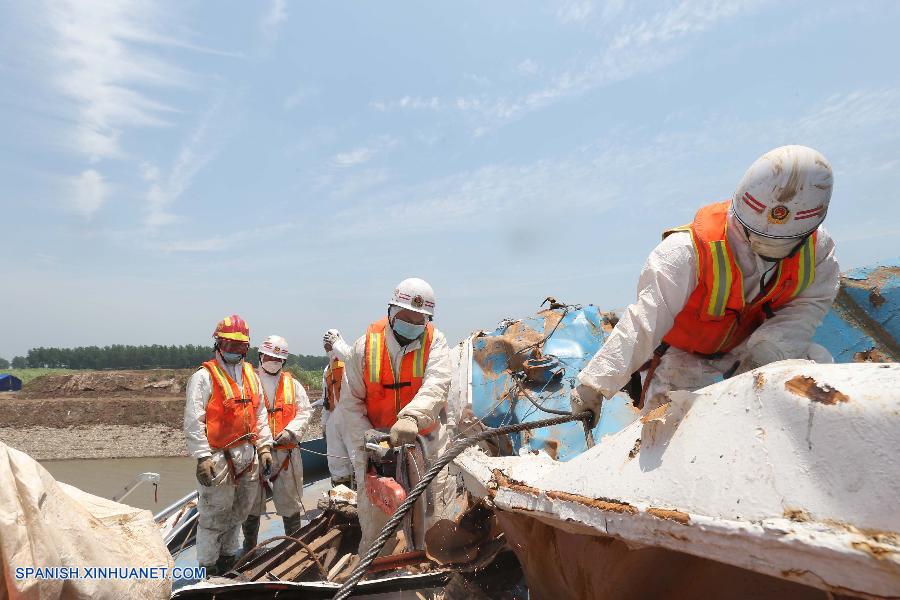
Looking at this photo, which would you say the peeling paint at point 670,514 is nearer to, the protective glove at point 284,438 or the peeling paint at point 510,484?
the peeling paint at point 510,484

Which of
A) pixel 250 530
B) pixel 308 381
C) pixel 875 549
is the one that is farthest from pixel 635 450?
pixel 308 381

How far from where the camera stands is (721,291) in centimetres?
236

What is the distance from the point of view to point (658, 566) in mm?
1442

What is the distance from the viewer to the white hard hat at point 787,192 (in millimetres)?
1985

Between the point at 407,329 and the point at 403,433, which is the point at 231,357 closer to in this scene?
the point at 407,329

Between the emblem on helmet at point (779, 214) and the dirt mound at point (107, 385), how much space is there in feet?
93.9

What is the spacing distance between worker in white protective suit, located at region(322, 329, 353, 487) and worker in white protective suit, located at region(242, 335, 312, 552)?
58 centimetres

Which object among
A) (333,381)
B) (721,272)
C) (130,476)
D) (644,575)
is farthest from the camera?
(130,476)

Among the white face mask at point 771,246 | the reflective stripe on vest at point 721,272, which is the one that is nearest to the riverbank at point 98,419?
the reflective stripe on vest at point 721,272

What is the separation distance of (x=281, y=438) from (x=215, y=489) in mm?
1154

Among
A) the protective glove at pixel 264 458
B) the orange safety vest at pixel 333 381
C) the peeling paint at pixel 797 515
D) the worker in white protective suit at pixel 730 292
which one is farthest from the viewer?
the orange safety vest at pixel 333 381

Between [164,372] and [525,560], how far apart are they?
32.1 m

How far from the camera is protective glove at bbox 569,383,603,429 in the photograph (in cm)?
242

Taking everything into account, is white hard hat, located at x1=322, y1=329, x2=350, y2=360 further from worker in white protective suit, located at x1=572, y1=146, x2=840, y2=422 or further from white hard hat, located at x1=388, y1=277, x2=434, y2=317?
worker in white protective suit, located at x1=572, y1=146, x2=840, y2=422
